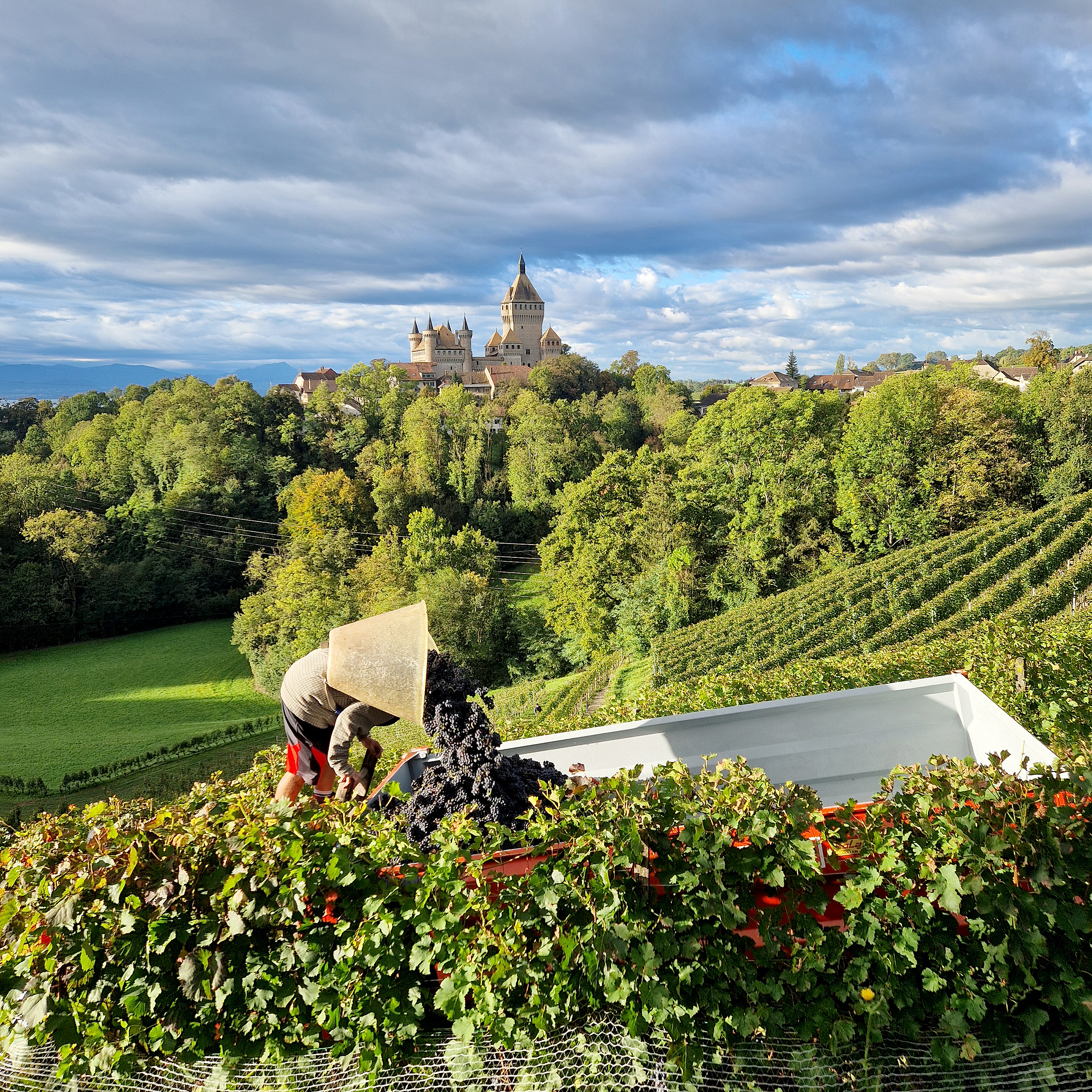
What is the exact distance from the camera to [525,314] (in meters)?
120

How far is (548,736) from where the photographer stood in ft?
16.6

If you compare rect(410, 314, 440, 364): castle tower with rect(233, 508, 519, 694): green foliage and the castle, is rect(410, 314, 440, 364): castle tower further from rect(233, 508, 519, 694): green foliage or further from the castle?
rect(233, 508, 519, 694): green foliage

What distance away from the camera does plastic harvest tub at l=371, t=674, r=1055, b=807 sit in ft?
15.7

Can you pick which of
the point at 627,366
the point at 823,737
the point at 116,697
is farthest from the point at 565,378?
the point at 823,737

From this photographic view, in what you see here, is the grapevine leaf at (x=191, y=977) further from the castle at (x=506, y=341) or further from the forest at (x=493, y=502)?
the castle at (x=506, y=341)

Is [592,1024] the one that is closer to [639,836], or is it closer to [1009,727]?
[639,836]

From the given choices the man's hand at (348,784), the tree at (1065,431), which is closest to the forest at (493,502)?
the tree at (1065,431)

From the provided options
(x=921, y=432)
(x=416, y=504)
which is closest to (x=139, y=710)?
(x=416, y=504)

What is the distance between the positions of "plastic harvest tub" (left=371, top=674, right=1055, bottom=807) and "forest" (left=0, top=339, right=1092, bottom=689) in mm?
25730

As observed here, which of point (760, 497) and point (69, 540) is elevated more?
point (69, 540)

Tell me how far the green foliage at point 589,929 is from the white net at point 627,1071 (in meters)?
0.05

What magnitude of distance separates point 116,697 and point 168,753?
37.4 ft

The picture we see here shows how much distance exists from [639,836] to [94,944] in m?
1.89

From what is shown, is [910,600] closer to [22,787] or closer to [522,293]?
[22,787]
